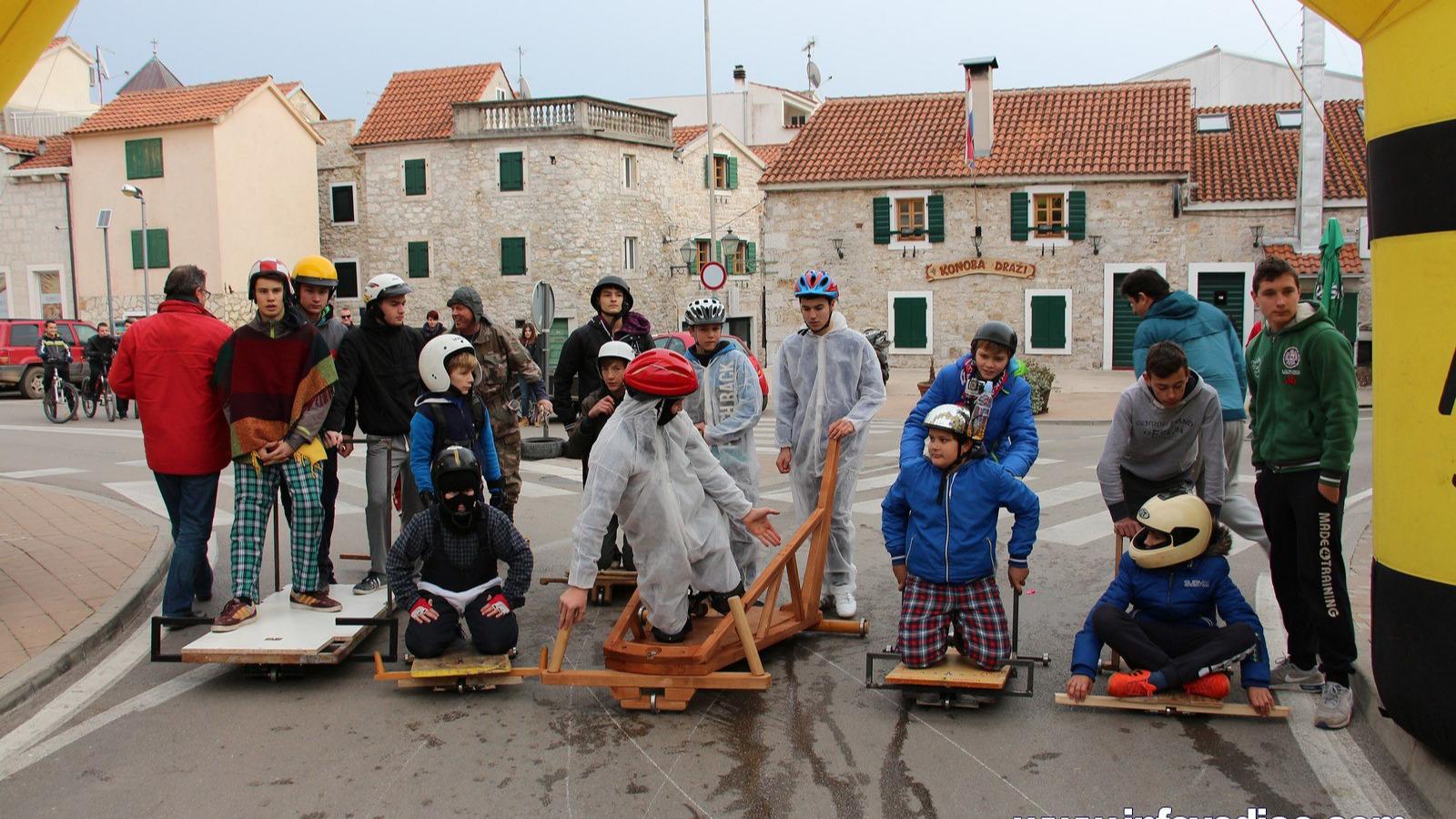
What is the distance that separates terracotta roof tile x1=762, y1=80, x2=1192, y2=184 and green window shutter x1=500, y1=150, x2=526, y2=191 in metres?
10.0

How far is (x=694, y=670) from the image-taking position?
Answer: 5.23 metres

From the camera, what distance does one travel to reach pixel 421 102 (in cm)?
4134

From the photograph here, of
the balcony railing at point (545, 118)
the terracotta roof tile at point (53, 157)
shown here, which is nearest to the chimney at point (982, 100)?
the balcony railing at point (545, 118)

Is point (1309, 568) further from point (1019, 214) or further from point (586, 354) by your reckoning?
point (1019, 214)

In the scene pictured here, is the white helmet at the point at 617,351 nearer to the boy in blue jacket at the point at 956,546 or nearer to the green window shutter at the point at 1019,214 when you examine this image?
the boy in blue jacket at the point at 956,546

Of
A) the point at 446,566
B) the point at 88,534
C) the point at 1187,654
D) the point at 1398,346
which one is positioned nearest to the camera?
the point at 1398,346

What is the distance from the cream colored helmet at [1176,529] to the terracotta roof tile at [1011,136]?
89.9 feet

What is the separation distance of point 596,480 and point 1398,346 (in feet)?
10.7

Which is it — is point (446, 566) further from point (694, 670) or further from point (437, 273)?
point (437, 273)

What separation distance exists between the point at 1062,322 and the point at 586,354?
26.5m

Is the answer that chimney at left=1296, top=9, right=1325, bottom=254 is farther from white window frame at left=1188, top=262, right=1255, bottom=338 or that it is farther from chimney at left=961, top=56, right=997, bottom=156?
chimney at left=961, top=56, right=997, bottom=156

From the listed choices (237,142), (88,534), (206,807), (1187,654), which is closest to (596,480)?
(206,807)

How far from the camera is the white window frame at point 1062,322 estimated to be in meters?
31.8

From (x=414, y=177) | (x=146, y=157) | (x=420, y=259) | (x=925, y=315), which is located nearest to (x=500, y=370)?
(x=925, y=315)
